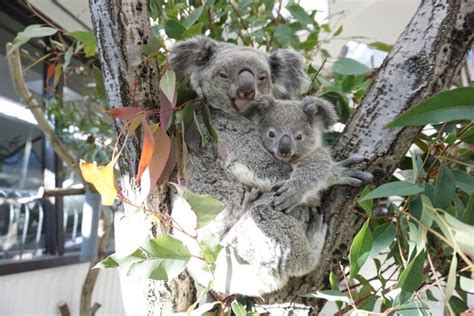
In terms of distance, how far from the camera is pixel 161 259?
102 centimetres

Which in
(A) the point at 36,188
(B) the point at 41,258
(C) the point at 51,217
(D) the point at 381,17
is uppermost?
(D) the point at 381,17

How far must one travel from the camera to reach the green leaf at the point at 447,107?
862mm

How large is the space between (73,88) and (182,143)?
12.9ft

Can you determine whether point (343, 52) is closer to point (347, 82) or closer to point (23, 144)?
point (347, 82)

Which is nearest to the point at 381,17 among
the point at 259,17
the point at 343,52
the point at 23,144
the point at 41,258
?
the point at 343,52

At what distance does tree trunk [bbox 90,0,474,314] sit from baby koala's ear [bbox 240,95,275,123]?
1.17 ft

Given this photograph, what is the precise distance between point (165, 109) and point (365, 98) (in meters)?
0.54

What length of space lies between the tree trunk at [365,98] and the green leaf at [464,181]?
15cm

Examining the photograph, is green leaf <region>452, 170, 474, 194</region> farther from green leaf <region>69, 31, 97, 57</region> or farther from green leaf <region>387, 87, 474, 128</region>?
green leaf <region>69, 31, 97, 57</region>

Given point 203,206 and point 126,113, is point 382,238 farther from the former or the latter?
point 126,113

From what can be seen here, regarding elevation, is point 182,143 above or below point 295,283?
above

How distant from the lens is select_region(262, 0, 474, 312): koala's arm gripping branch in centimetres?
117

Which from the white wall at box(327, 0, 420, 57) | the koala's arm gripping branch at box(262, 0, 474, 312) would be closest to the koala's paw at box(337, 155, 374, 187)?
the koala's arm gripping branch at box(262, 0, 474, 312)

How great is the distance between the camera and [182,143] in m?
1.22
